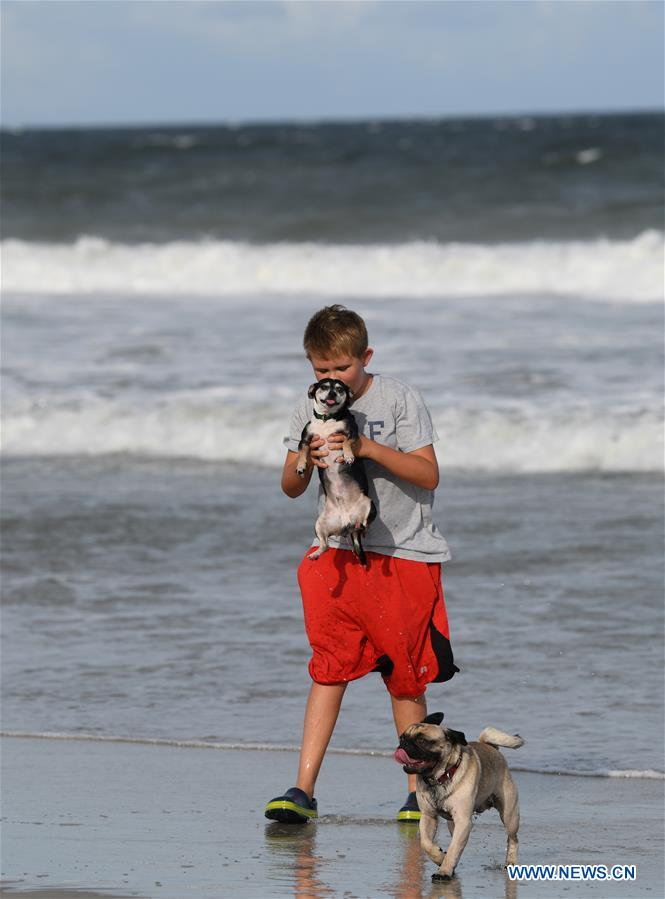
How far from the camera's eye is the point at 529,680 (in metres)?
5.62

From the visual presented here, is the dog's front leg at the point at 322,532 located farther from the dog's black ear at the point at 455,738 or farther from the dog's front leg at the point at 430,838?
the dog's front leg at the point at 430,838

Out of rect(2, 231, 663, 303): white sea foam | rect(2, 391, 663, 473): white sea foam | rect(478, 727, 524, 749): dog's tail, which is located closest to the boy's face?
rect(478, 727, 524, 749): dog's tail

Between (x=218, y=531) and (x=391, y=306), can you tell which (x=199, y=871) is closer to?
(x=218, y=531)

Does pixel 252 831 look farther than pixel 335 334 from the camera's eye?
Yes

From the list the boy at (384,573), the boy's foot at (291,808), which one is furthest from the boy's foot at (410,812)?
the boy's foot at (291,808)

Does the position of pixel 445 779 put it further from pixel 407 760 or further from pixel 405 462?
pixel 405 462

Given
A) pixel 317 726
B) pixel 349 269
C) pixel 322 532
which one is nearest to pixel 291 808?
pixel 317 726

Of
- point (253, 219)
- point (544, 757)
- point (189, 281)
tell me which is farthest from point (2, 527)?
point (253, 219)

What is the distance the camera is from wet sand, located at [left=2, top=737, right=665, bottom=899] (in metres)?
3.50

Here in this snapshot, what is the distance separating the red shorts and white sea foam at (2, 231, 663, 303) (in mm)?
15263

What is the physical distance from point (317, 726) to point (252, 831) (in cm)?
37

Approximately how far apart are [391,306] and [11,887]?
15.3 metres

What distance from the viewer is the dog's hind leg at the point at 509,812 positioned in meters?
3.67

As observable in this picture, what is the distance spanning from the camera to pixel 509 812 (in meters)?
3.68
